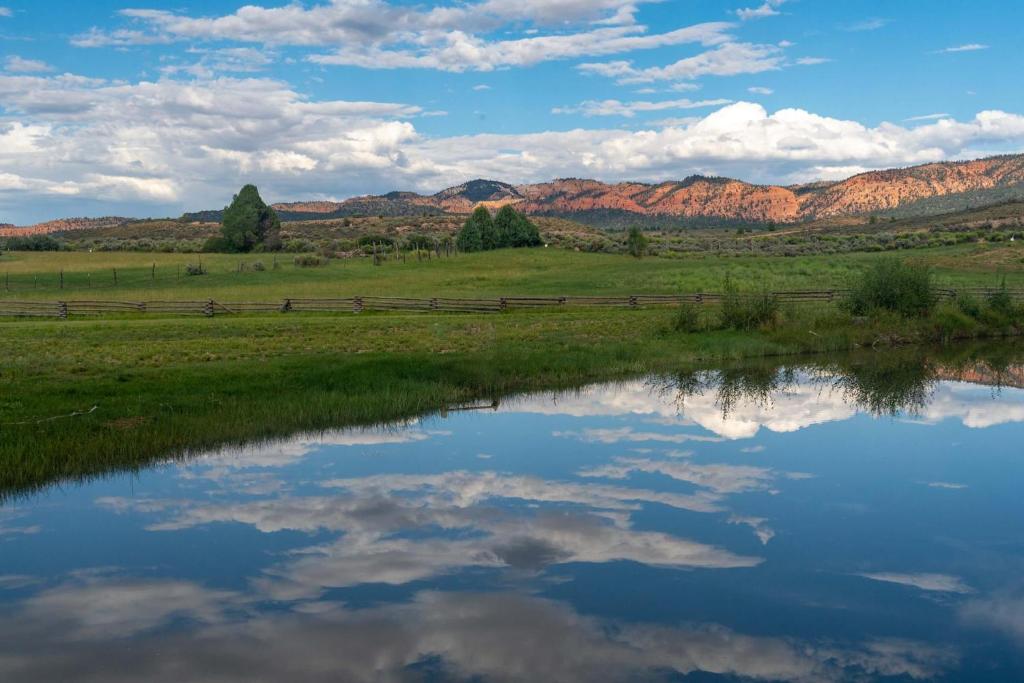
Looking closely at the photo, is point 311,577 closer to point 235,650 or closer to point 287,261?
point 235,650

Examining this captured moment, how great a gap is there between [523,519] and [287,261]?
67.2m

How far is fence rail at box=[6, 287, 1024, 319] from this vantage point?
44.5m

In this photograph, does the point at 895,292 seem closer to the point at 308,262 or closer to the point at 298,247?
the point at 308,262

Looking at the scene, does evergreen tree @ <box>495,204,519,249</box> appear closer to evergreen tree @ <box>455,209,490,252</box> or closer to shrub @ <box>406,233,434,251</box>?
evergreen tree @ <box>455,209,490,252</box>

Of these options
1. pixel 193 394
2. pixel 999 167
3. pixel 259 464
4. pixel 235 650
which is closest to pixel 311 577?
pixel 235 650

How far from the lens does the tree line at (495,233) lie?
299 feet

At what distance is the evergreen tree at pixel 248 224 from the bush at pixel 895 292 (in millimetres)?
65873

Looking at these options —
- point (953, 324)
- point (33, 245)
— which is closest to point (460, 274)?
point (953, 324)

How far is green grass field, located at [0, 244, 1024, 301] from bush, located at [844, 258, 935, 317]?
598 inches

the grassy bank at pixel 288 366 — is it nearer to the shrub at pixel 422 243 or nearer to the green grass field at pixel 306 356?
the green grass field at pixel 306 356

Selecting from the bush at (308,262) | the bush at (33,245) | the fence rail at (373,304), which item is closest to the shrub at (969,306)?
the fence rail at (373,304)

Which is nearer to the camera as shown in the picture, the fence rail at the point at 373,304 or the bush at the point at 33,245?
the fence rail at the point at 373,304

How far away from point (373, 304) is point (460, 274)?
22523 mm

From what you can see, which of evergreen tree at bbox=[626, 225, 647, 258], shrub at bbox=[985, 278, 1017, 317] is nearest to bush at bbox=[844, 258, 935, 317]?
shrub at bbox=[985, 278, 1017, 317]
